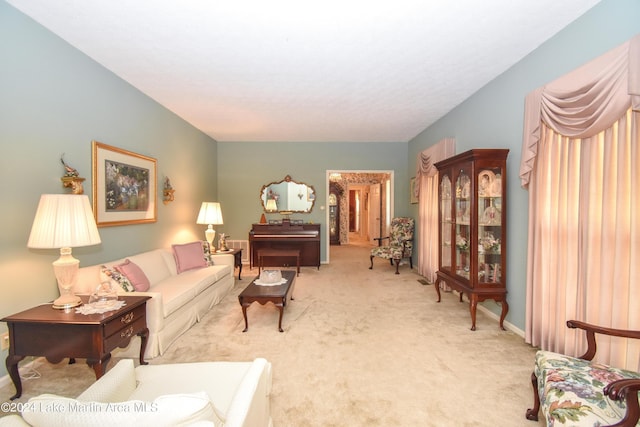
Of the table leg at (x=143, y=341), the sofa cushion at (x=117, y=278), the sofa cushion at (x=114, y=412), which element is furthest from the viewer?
the sofa cushion at (x=117, y=278)

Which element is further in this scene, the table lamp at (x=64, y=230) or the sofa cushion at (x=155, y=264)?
the sofa cushion at (x=155, y=264)

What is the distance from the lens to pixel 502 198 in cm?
316

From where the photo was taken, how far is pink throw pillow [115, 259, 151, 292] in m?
2.92

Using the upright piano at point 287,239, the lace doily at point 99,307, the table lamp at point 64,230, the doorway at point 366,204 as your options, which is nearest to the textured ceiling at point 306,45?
the table lamp at point 64,230

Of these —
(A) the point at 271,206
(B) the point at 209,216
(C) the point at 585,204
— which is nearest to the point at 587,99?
(C) the point at 585,204

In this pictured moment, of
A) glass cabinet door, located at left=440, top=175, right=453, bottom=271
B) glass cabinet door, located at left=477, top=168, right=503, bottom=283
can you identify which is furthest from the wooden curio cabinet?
glass cabinet door, located at left=440, top=175, right=453, bottom=271

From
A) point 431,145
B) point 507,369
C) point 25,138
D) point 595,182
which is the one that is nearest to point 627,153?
point 595,182

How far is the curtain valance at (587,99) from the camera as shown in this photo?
187 centimetres

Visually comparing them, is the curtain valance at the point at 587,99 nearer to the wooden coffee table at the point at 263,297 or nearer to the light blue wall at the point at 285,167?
the wooden coffee table at the point at 263,297

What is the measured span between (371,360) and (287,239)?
3.93 meters

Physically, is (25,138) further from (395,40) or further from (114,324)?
(395,40)

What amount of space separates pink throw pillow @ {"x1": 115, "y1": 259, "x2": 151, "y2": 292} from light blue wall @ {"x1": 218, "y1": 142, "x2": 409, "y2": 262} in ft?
12.2

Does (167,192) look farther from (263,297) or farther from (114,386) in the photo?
(114,386)

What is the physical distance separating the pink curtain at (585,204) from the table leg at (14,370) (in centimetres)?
404
